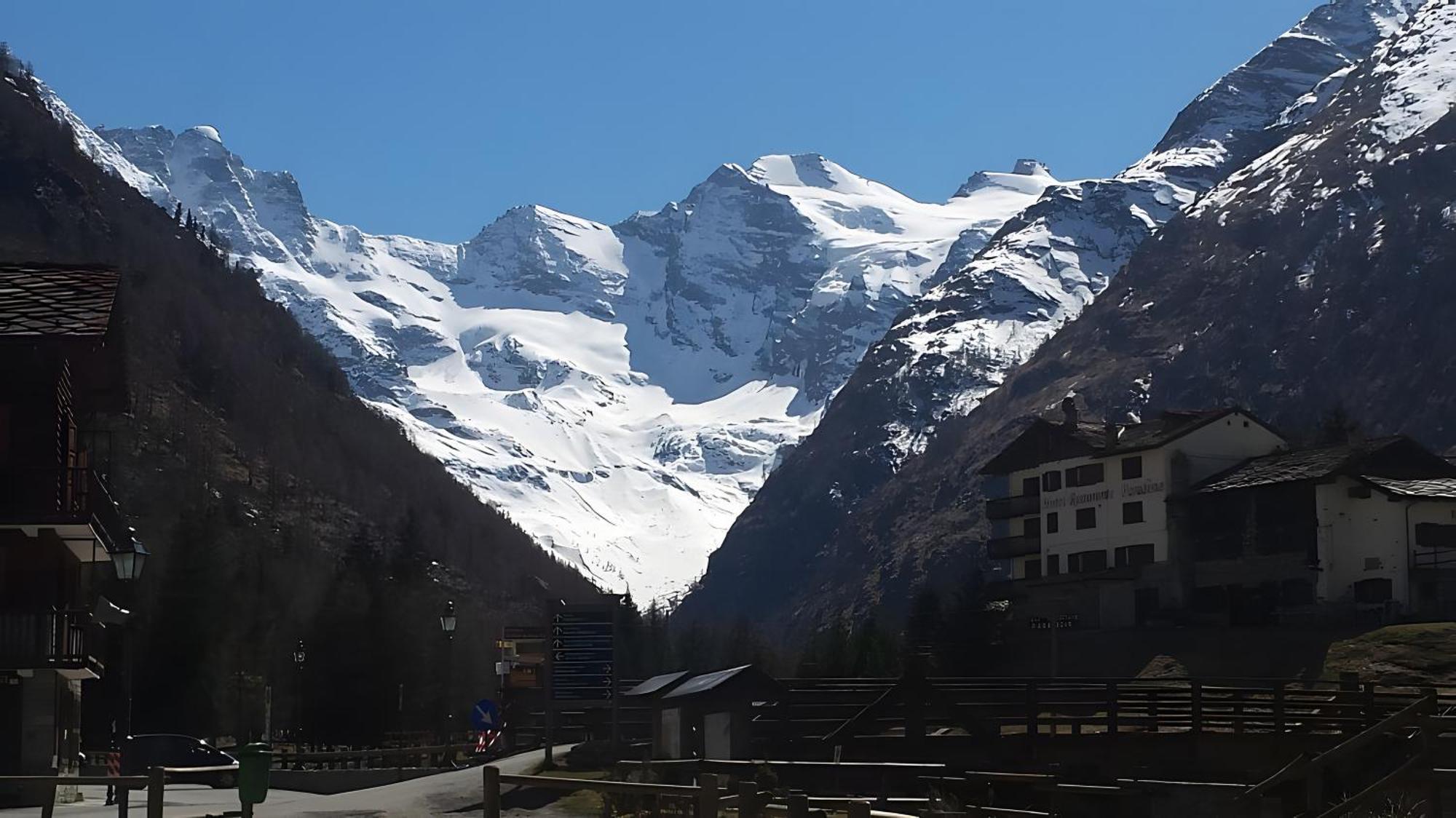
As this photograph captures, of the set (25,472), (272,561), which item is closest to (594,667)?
(25,472)

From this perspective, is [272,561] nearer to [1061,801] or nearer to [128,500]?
[128,500]

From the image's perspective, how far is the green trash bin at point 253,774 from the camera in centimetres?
3416

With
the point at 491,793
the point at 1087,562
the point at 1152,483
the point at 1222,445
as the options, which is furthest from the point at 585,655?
the point at 1222,445

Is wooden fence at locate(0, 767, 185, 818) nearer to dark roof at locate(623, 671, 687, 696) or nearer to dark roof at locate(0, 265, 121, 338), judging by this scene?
dark roof at locate(0, 265, 121, 338)

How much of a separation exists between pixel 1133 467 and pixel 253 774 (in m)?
79.3

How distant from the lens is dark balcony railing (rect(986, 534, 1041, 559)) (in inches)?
4579

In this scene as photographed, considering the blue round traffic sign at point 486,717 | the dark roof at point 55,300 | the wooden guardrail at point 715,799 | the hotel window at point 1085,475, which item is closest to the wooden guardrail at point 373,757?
the blue round traffic sign at point 486,717

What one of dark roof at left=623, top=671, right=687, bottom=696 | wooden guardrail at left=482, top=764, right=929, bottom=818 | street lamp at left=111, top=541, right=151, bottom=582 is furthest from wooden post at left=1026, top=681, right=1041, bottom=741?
street lamp at left=111, top=541, right=151, bottom=582

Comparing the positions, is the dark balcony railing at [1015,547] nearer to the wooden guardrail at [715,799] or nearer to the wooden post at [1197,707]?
the wooden post at [1197,707]

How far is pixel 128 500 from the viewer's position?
525 feet

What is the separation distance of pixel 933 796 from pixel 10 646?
25365mm

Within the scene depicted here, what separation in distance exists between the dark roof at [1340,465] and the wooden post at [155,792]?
70.4 m

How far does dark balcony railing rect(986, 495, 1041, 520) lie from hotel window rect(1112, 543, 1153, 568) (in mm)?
8879

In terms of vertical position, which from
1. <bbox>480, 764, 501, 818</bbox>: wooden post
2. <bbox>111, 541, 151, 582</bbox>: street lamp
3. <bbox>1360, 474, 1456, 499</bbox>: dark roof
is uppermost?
<bbox>1360, 474, 1456, 499</bbox>: dark roof
